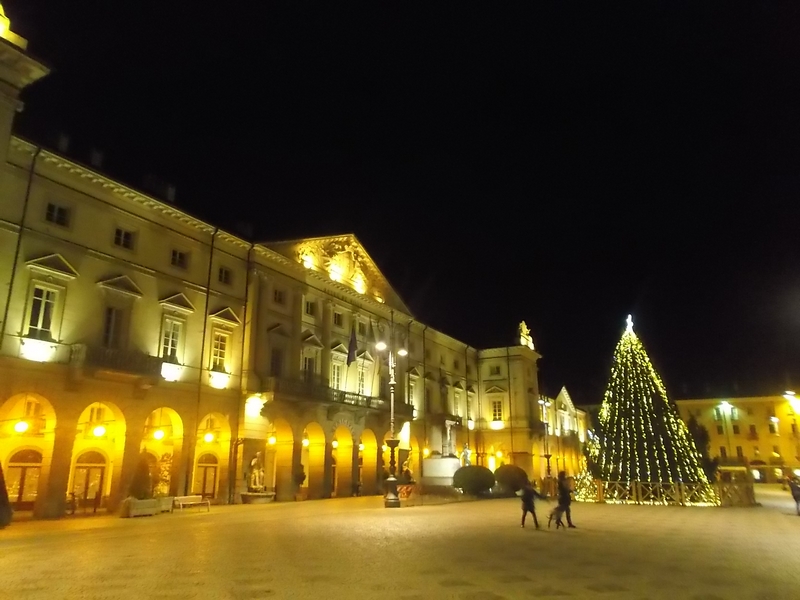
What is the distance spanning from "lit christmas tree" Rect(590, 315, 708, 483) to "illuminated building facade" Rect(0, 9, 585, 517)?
1471cm

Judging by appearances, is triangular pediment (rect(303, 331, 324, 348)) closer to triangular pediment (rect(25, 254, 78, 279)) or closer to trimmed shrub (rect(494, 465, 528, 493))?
triangular pediment (rect(25, 254, 78, 279))

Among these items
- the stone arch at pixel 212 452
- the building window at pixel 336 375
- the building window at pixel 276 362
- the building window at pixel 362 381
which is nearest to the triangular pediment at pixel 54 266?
the stone arch at pixel 212 452

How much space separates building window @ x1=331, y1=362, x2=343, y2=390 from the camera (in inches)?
1676

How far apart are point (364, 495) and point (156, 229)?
939 inches

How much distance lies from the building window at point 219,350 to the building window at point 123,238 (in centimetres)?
688

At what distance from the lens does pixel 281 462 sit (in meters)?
36.6

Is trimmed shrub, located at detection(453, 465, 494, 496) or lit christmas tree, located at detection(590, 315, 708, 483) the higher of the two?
lit christmas tree, located at detection(590, 315, 708, 483)

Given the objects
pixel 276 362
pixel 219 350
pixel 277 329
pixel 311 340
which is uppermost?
pixel 277 329

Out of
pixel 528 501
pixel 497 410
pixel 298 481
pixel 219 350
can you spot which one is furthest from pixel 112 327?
pixel 497 410

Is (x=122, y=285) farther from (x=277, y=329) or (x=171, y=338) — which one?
(x=277, y=329)

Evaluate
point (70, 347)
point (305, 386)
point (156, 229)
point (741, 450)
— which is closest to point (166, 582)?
point (70, 347)

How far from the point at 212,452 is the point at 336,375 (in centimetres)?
1114

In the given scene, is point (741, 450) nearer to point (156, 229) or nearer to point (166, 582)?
point (156, 229)

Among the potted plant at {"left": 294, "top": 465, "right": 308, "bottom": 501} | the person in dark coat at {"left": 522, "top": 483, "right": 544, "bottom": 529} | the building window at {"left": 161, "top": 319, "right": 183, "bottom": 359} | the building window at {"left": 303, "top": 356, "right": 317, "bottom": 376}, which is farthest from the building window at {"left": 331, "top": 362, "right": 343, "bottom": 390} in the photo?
the person in dark coat at {"left": 522, "top": 483, "right": 544, "bottom": 529}
